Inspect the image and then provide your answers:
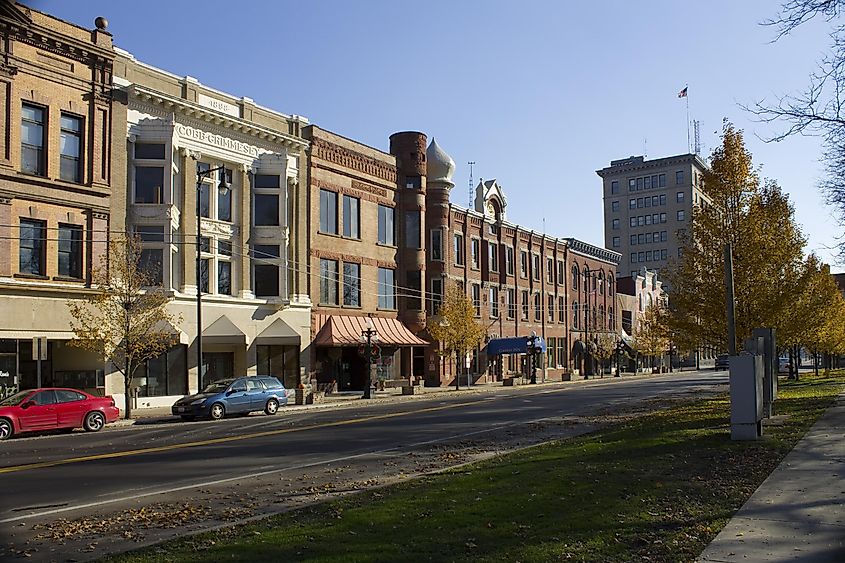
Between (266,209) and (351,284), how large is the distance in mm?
8304

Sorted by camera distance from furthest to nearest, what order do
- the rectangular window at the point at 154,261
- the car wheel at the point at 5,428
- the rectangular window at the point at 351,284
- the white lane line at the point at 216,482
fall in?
the rectangular window at the point at 351,284 < the rectangular window at the point at 154,261 < the car wheel at the point at 5,428 < the white lane line at the point at 216,482

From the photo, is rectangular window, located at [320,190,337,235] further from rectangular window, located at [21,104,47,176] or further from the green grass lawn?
the green grass lawn

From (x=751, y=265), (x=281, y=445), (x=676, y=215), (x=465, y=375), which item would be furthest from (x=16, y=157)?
(x=676, y=215)

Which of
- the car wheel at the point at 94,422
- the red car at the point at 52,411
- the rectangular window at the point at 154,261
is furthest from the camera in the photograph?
the rectangular window at the point at 154,261

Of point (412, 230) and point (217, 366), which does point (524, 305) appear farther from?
point (217, 366)

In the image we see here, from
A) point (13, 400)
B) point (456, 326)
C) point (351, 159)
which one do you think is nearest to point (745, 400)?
point (13, 400)

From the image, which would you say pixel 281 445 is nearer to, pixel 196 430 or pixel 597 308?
pixel 196 430

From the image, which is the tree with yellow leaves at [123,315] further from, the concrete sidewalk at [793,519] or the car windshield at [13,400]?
the concrete sidewalk at [793,519]

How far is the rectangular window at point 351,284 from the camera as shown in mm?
50688

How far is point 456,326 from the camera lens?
5453 cm

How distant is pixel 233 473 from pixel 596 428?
37.0 feet

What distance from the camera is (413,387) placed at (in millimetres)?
49406

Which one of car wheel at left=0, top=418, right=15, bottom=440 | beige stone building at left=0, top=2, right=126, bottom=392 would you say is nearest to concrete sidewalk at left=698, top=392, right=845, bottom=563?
car wheel at left=0, top=418, right=15, bottom=440

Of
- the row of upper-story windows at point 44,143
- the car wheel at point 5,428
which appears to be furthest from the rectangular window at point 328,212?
the car wheel at point 5,428
